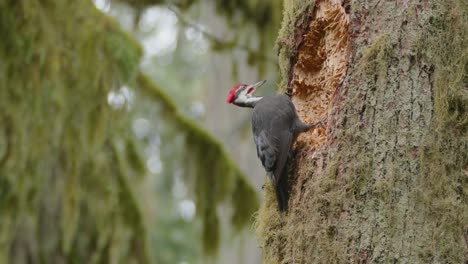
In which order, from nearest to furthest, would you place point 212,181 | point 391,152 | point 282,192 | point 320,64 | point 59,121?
point 391,152, point 282,192, point 320,64, point 59,121, point 212,181

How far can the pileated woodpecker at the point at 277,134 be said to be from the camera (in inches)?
128

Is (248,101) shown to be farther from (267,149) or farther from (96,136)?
(267,149)

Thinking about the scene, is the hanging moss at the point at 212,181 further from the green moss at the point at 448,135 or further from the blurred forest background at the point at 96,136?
the green moss at the point at 448,135

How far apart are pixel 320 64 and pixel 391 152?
0.76m

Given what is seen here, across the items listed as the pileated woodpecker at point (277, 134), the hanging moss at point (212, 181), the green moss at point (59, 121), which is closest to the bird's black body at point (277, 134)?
→ the pileated woodpecker at point (277, 134)

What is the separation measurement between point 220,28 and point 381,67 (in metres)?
8.46

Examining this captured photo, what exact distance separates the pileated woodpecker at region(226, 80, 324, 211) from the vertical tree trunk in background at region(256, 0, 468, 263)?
122 millimetres

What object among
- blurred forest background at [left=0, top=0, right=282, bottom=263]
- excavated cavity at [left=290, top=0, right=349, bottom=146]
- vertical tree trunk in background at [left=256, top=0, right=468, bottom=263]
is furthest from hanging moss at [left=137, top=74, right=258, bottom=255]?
vertical tree trunk in background at [left=256, top=0, right=468, bottom=263]

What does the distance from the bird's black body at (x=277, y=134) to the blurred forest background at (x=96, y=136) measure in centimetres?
46

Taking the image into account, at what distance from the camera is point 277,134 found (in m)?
Result: 3.71

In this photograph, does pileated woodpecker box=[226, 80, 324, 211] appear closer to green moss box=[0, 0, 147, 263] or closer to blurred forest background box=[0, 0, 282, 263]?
blurred forest background box=[0, 0, 282, 263]

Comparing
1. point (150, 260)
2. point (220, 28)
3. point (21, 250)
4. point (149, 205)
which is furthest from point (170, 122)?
point (220, 28)

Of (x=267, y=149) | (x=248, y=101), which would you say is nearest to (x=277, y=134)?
(x=267, y=149)

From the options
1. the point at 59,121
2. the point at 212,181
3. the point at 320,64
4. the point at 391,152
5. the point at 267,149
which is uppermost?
the point at 59,121
